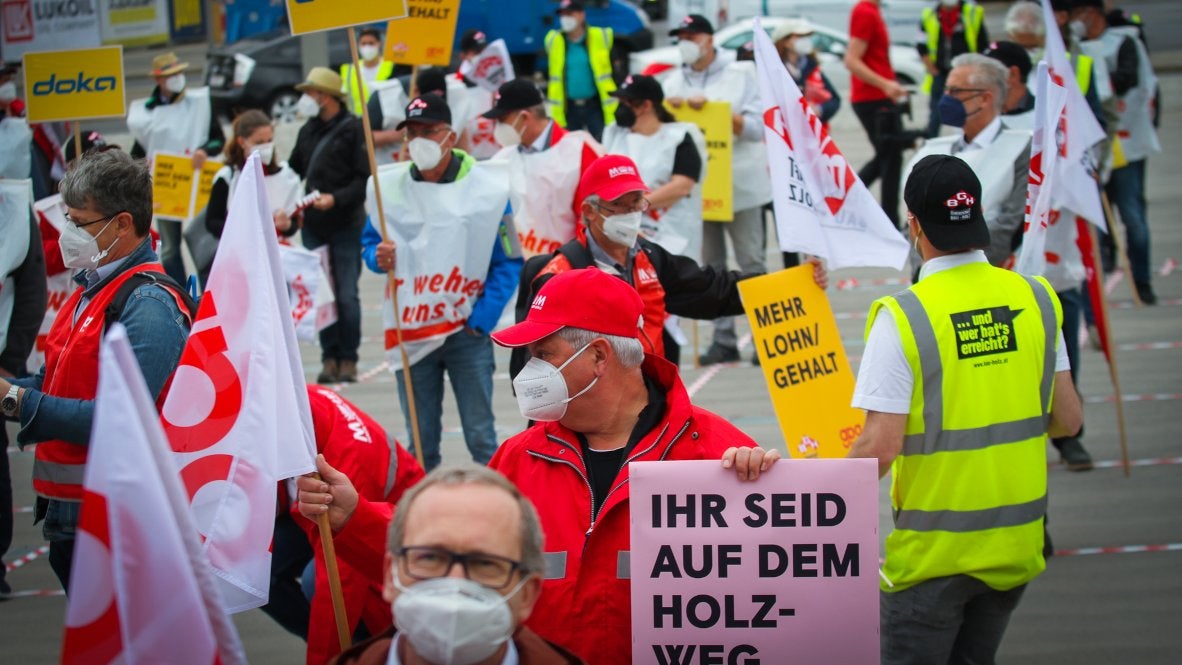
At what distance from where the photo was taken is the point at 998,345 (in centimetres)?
421

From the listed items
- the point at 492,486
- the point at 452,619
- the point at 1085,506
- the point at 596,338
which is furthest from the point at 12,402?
the point at 1085,506

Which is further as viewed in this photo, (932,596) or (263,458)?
(932,596)

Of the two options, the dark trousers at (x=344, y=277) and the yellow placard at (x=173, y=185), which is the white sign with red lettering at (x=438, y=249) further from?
the yellow placard at (x=173, y=185)

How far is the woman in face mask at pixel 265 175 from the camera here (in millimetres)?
9781

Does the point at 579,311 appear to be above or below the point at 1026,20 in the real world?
below

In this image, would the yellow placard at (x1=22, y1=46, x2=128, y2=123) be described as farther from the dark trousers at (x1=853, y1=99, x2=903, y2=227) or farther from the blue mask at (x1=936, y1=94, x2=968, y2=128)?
the dark trousers at (x1=853, y1=99, x2=903, y2=227)

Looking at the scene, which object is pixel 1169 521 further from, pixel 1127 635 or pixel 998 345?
pixel 998 345

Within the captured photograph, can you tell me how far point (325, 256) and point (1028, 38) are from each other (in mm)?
5132

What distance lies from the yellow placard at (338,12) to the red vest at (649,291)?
153 centimetres

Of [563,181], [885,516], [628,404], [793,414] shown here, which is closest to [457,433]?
[563,181]

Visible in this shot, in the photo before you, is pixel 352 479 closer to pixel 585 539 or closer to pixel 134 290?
pixel 134 290

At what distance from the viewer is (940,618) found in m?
4.27

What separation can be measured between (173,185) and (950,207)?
27.5ft

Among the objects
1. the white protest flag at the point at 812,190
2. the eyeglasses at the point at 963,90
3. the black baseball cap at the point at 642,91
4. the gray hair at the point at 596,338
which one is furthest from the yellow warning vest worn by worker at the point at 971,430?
the black baseball cap at the point at 642,91
